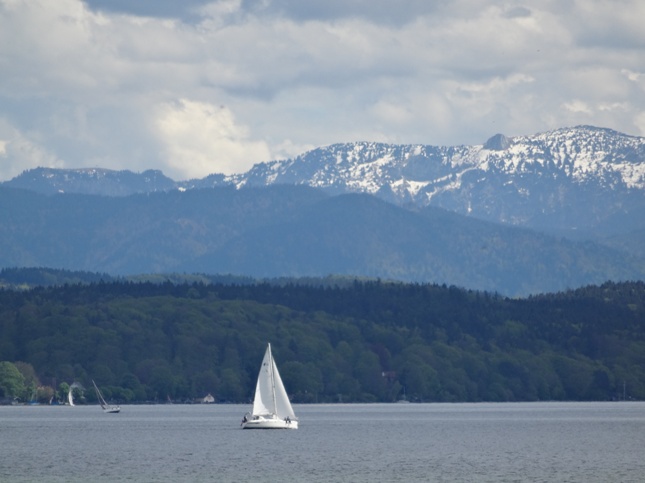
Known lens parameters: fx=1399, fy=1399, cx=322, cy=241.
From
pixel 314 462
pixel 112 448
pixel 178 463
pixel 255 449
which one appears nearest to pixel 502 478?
pixel 314 462

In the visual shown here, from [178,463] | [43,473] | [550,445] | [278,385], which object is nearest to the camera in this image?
[43,473]

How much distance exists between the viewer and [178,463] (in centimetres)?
14800

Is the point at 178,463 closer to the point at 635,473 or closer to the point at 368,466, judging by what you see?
the point at 368,466

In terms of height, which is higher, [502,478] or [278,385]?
[278,385]

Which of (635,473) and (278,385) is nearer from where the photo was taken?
(635,473)

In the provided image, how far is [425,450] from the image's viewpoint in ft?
550

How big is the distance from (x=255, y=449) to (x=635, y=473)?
5198cm

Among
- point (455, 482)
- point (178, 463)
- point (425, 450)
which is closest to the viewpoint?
point (455, 482)

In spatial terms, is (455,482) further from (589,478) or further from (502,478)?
(589,478)

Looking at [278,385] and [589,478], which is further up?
[278,385]

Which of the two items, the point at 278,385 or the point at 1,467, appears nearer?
the point at 1,467

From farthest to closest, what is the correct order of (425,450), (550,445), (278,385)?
(278,385) < (550,445) < (425,450)

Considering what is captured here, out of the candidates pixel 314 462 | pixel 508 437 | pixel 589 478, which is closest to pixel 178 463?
pixel 314 462

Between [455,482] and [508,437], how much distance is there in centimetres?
7188
